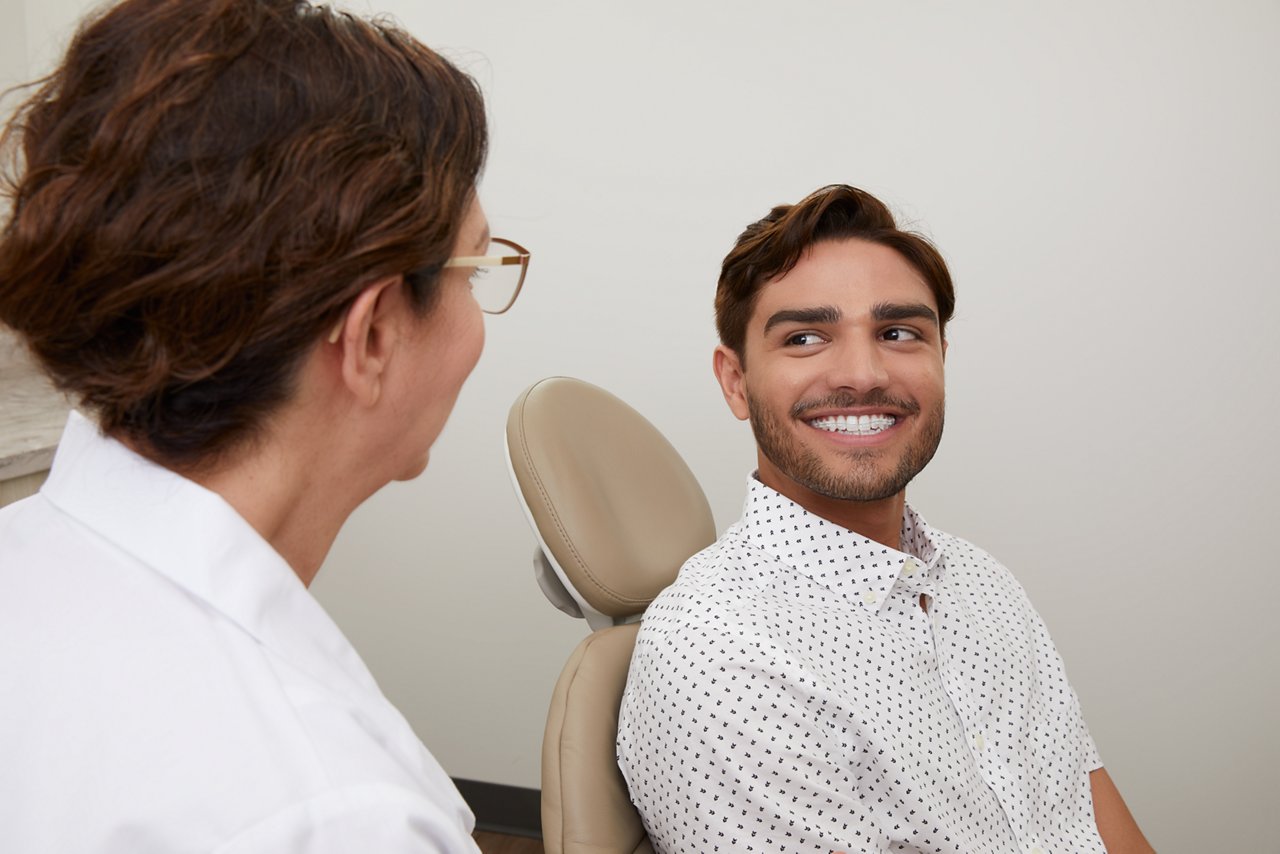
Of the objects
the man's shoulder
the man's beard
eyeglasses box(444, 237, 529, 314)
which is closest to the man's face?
the man's beard

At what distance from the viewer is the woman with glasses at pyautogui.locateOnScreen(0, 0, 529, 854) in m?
0.52

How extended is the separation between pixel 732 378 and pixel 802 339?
0.42 ft

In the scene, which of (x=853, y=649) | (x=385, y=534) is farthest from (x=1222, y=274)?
(x=385, y=534)

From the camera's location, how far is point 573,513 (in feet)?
4.22

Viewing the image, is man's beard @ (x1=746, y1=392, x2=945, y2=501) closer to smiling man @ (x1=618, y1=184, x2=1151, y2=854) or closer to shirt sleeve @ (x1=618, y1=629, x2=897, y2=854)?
smiling man @ (x1=618, y1=184, x2=1151, y2=854)

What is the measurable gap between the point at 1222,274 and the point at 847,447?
1072 mm

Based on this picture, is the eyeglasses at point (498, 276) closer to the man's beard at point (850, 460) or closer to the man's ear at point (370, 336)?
the man's ear at point (370, 336)

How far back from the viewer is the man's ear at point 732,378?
1386mm

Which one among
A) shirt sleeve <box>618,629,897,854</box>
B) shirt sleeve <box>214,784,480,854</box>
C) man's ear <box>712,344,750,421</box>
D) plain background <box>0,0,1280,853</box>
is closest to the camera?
shirt sleeve <box>214,784,480,854</box>

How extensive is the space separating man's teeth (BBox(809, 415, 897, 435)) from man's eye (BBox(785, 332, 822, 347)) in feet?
0.32

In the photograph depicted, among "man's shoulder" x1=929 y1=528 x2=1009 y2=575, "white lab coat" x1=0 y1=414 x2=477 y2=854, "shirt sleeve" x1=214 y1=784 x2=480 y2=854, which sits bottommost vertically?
"man's shoulder" x1=929 y1=528 x2=1009 y2=575

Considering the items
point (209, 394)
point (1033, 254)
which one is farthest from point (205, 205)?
point (1033, 254)

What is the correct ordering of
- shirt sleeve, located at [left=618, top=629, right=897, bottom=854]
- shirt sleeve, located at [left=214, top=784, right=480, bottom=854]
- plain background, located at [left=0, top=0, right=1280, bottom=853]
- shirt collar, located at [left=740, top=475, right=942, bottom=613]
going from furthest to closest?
plain background, located at [left=0, top=0, right=1280, bottom=853] → shirt collar, located at [left=740, top=475, right=942, bottom=613] → shirt sleeve, located at [left=618, top=629, right=897, bottom=854] → shirt sleeve, located at [left=214, top=784, right=480, bottom=854]

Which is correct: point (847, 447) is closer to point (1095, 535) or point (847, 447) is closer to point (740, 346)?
point (740, 346)
